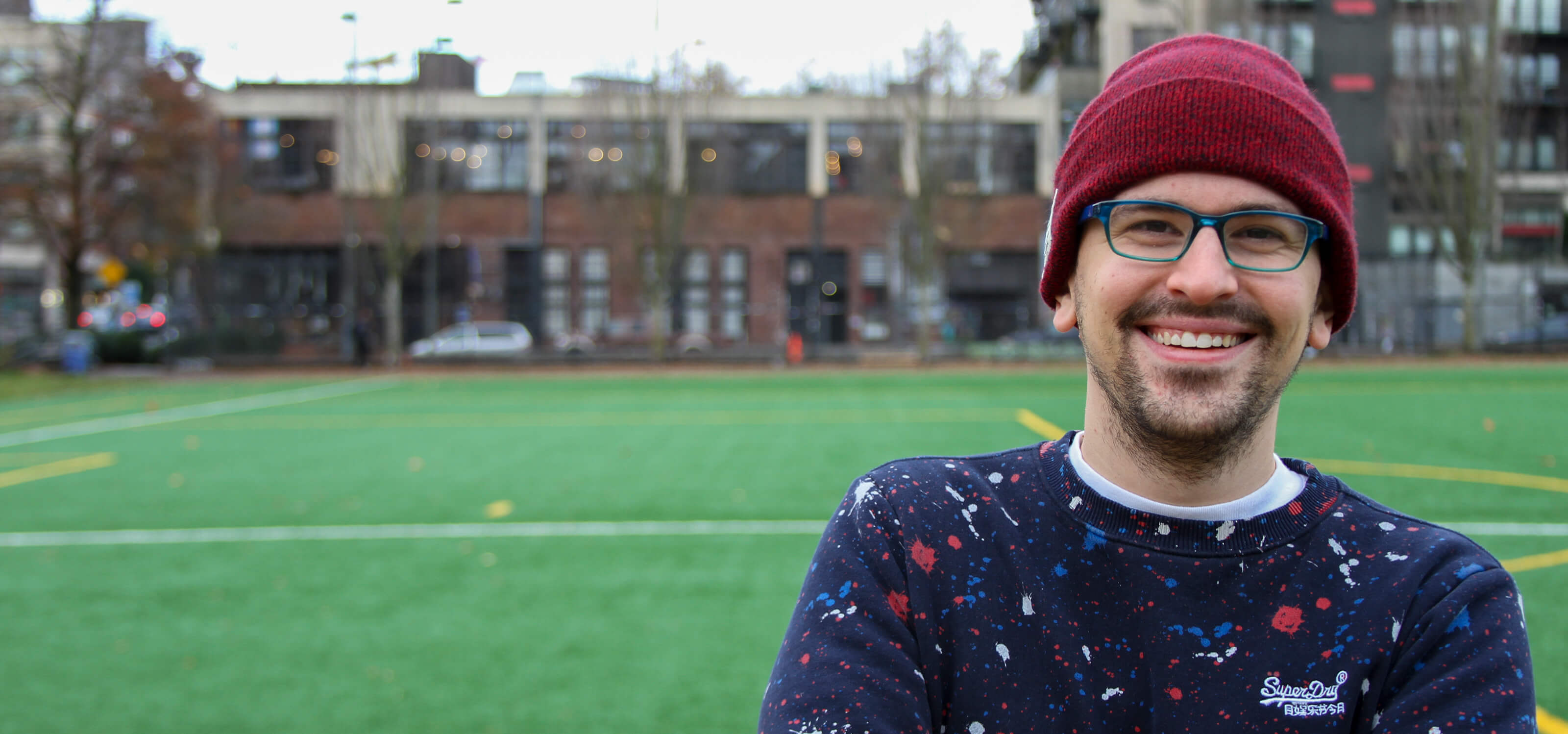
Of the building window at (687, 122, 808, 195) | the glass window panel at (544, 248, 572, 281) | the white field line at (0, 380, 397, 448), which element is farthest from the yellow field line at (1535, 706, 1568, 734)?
the glass window panel at (544, 248, 572, 281)

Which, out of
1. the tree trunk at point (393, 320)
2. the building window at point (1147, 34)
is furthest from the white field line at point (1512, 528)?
the building window at point (1147, 34)

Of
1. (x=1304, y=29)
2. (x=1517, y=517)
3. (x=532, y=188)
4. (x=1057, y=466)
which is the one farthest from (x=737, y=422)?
(x=1304, y=29)

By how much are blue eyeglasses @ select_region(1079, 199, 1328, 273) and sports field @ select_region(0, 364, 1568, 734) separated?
11.0 feet

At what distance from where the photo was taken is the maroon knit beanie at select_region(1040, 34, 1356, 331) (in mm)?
1465

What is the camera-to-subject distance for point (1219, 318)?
1.48 metres

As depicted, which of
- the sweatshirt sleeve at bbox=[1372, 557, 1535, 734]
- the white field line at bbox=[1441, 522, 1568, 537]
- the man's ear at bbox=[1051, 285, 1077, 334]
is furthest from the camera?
the white field line at bbox=[1441, 522, 1568, 537]

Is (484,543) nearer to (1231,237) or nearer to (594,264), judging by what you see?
(1231,237)

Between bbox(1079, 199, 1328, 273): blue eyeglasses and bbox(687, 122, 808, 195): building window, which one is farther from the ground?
bbox(687, 122, 808, 195): building window

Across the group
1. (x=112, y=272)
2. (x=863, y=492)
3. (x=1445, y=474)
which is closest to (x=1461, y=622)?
(x=863, y=492)

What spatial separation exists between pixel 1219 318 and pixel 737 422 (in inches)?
568

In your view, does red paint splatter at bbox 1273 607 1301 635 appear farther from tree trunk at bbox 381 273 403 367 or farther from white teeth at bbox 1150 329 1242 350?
tree trunk at bbox 381 273 403 367

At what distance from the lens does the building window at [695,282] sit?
1738 inches

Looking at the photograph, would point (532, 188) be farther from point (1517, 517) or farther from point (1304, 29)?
point (1517, 517)

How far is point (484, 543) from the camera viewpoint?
25.7 feet
